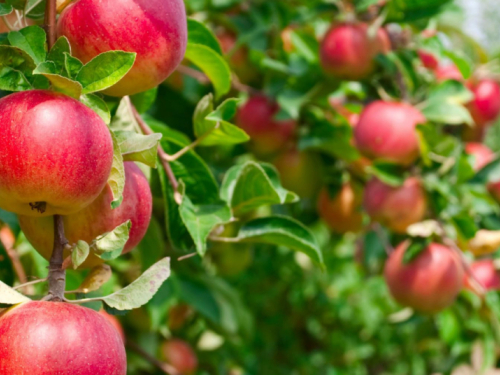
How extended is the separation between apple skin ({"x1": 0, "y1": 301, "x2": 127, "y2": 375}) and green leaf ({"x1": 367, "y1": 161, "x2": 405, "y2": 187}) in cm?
89

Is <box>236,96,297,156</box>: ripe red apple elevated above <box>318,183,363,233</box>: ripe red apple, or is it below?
above

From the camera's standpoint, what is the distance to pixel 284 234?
80cm

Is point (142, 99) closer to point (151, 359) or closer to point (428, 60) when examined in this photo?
point (151, 359)

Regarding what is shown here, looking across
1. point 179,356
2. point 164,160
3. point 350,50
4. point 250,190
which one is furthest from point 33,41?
point 179,356

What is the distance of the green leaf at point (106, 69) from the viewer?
562 millimetres

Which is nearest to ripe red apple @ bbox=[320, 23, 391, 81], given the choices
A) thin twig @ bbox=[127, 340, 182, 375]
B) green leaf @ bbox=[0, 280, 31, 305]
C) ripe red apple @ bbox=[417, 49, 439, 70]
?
ripe red apple @ bbox=[417, 49, 439, 70]

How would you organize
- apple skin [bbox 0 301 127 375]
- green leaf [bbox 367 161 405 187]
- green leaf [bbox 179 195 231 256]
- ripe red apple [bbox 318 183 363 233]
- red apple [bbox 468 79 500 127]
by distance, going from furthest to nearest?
1. red apple [bbox 468 79 500 127]
2. ripe red apple [bbox 318 183 363 233]
3. green leaf [bbox 367 161 405 187]
4. green leaf [bbox 179 195 231 256]
5. apple skin [bbox 0 301 127 375]

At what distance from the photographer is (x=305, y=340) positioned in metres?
2.69

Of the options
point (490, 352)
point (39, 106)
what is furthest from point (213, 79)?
point (490, 352)

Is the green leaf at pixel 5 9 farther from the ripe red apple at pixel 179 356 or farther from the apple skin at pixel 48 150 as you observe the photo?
the ripe red apple at pixel 179 356

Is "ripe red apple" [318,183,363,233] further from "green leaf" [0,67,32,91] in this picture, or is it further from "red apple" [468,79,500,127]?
"green leaf" [0,67,32,91]

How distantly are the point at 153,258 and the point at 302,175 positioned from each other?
0.59m

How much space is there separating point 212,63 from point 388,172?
1.93 ft

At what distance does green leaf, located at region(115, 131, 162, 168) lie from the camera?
1.98ft
